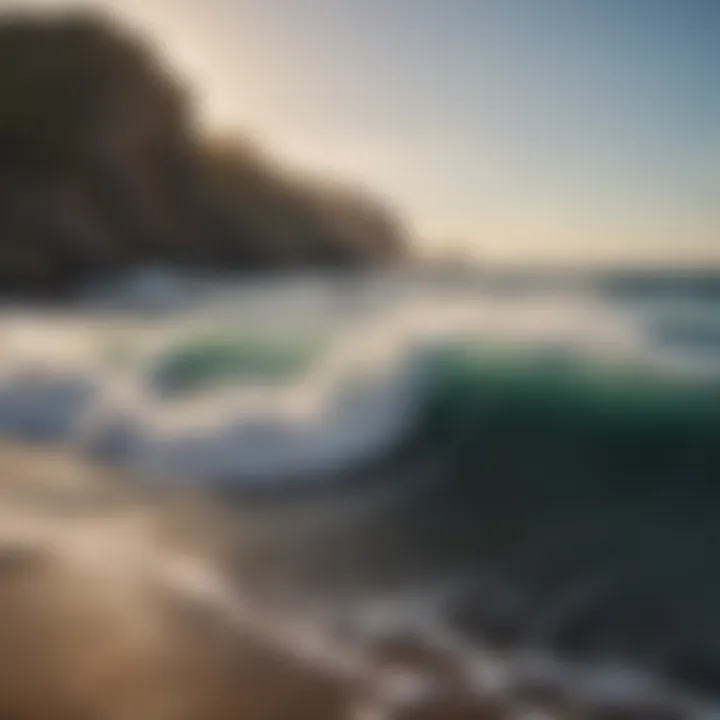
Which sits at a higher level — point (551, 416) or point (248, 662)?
point (551, 416)

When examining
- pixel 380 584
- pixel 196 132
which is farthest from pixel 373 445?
pixel 196 132

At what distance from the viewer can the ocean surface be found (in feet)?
5.49

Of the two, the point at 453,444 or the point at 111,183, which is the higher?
the point at 111,183

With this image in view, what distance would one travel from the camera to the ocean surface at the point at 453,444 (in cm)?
167

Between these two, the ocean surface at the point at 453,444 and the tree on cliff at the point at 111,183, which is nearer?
the ocean surface at the point at 453,444

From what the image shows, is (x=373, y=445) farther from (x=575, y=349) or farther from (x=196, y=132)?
(x=196, y=132)

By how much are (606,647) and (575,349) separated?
5.80 feet

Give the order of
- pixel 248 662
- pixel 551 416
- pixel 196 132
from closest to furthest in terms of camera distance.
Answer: pixel 248 662, pixel 551 416, pixel 196 132

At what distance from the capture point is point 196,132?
472cm

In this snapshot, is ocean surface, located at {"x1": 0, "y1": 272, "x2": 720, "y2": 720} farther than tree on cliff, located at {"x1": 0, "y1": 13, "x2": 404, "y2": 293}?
No

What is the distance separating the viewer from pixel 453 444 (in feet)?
8.87

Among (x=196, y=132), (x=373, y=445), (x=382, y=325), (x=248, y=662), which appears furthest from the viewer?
(x=196, y=132)

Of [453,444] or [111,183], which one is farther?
[111,183]

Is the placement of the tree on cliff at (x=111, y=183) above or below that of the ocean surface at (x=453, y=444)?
above
